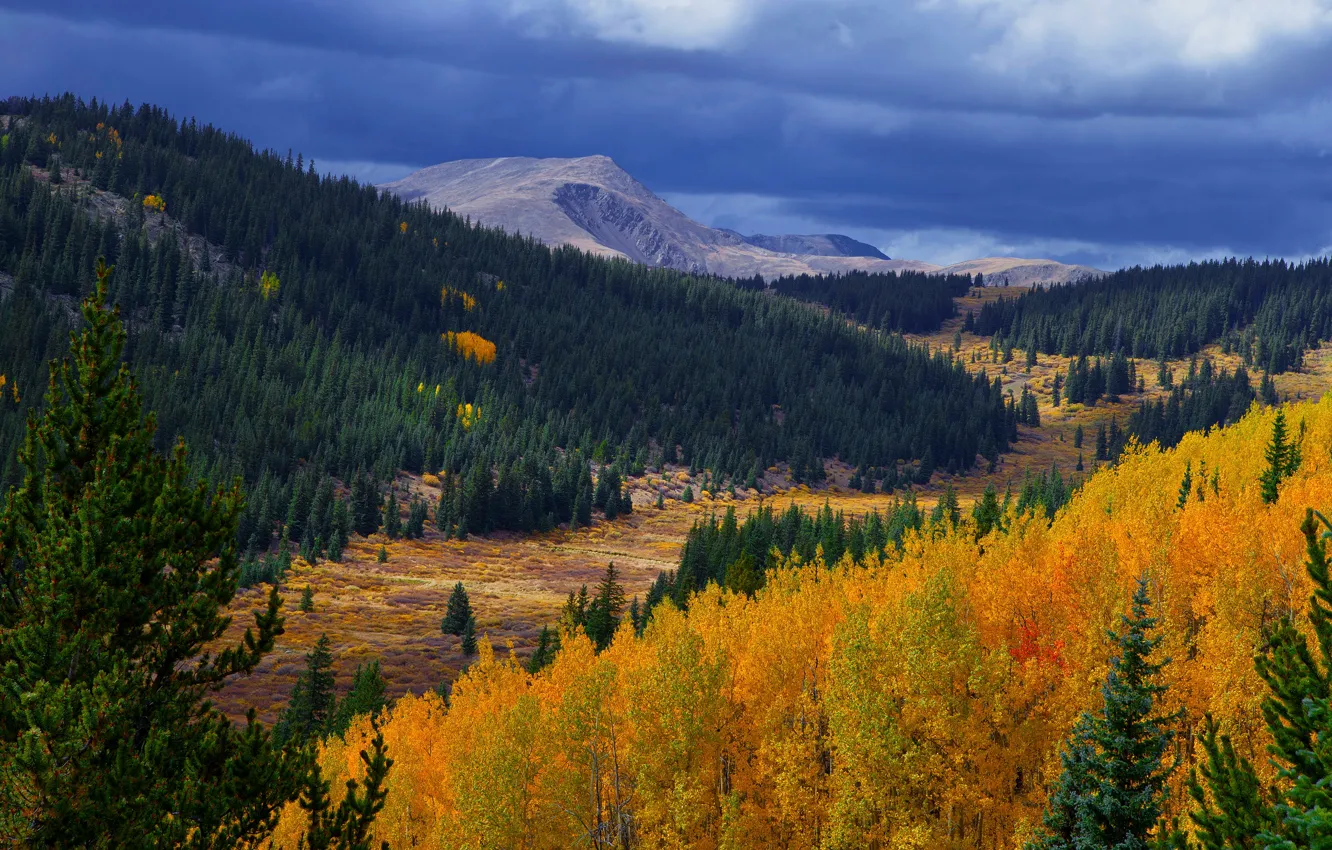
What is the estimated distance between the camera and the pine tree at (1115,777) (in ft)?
98.2

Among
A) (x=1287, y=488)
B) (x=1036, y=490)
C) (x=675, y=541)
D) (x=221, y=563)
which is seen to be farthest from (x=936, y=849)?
(x=675, y=541)

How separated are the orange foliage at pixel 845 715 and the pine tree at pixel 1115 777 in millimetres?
12796

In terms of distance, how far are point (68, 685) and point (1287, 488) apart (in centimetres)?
9301

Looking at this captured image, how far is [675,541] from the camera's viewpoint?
193m

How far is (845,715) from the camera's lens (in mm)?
46625

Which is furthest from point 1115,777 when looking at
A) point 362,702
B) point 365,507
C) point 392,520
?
point 392,520

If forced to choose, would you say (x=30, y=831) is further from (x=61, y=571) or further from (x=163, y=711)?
(x=61, y=571)

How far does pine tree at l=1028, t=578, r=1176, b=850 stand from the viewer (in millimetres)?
29922

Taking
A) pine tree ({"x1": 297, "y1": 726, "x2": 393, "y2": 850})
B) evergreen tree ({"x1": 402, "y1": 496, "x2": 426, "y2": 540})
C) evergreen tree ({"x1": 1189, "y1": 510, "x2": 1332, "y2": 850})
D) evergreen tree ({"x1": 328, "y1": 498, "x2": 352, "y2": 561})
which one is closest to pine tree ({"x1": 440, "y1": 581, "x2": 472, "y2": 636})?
evergreen tree ({"x1": 328, "y1": 498, "x2": 352, "y2": 561})

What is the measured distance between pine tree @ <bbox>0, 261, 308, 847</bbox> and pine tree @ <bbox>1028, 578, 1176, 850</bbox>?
909 inches

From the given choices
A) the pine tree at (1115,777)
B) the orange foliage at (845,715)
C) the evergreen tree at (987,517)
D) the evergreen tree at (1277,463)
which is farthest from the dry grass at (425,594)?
the evergreen tree at (1277,463)

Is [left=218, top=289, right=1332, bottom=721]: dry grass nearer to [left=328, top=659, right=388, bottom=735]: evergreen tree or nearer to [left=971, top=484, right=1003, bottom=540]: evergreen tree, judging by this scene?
[left=328, top=659, right=388, bottom=735]: evergreen tree

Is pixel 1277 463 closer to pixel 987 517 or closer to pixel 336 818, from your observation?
pixel 987 517

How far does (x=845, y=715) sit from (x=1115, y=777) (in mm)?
17200
